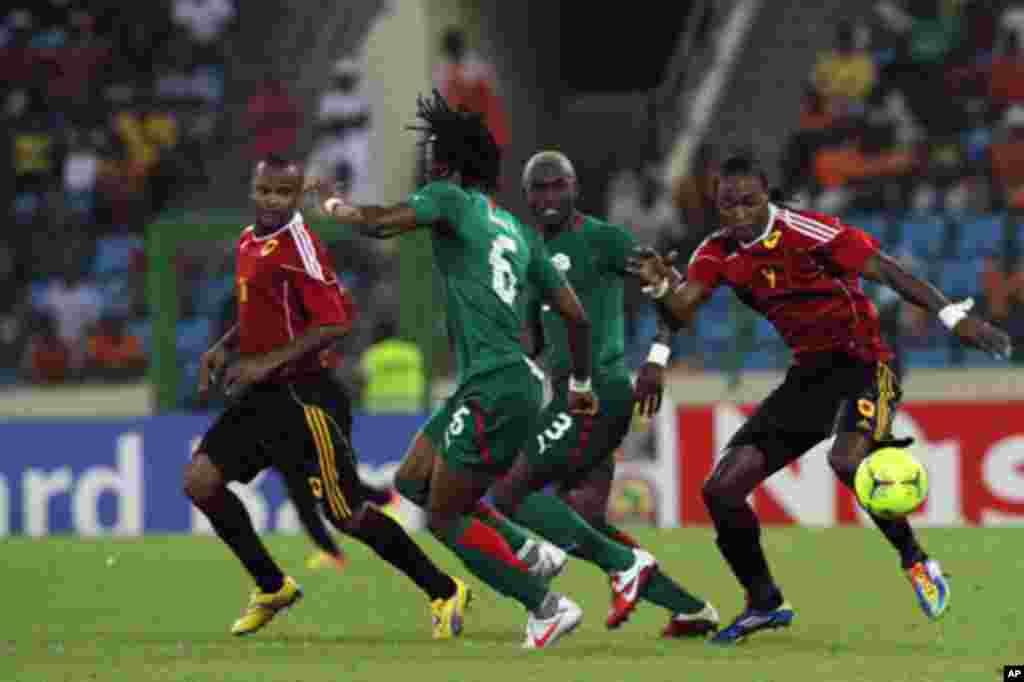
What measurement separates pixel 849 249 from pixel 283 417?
273 centimetres

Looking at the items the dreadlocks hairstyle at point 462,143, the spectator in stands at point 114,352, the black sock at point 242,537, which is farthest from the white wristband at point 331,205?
the spectator in stands at point 114,352

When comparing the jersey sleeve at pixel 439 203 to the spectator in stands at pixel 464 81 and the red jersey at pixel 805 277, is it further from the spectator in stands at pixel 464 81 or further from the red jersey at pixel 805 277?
the spectator in stands at pixel 464 81

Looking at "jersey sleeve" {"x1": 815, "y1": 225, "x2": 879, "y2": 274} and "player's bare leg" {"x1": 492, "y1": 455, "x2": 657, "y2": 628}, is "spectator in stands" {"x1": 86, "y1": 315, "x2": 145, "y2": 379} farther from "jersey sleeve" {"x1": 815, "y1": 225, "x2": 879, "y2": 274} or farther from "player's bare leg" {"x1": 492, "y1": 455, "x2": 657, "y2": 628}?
"jersey sleeve" {"x1": 815, "y1": 225, "x2": 879, "y2": 274}

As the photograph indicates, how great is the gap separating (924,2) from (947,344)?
6049mm

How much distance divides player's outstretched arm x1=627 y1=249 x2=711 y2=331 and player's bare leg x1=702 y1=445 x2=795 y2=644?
661 mm

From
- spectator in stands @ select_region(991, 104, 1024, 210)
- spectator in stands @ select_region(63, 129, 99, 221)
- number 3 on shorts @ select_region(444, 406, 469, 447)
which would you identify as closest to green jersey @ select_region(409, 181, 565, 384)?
number 3 on shorts @ select_region(444, 406, 469, 447)

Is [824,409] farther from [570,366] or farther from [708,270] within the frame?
[570,366]

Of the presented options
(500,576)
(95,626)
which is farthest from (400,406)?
(500,576)

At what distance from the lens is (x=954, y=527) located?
16266 millimetres

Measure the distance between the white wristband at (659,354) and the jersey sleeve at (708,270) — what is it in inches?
12.8

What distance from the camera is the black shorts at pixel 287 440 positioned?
10758 millimetres

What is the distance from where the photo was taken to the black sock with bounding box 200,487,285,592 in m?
10.9

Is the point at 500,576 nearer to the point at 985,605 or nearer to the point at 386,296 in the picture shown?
the point at 985,605

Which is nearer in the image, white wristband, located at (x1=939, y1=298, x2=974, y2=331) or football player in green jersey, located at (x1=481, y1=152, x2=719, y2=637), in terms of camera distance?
white wristband, located at (x1=939, y1=298, x2=974, y2=331)
